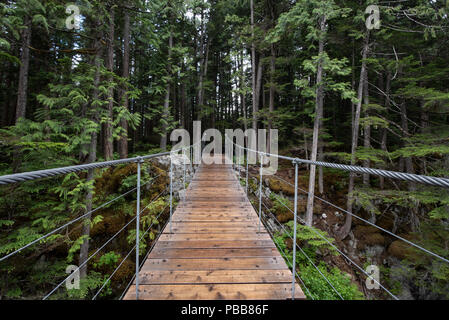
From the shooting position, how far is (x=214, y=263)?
6.56ft

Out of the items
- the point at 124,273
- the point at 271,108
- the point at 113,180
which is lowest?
the point at 124,273

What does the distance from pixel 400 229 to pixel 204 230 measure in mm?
9327

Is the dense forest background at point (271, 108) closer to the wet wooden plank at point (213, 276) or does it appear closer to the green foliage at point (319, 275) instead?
the green foliage at point (319, 275)

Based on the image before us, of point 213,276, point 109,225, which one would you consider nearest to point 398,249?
point 213,276

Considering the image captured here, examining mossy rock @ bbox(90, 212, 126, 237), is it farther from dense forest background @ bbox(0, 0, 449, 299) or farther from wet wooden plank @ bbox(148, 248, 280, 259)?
wet wooden plank @ bbox(148, 248, 280, 259)

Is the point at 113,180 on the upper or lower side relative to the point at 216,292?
upper

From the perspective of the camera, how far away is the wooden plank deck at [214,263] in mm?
1641

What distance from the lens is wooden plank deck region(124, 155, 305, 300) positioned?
1.64 m

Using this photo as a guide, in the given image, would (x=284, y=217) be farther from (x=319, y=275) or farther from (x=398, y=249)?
(x=398, y=249)

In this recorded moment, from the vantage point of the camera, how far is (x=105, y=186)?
6352 millimetres

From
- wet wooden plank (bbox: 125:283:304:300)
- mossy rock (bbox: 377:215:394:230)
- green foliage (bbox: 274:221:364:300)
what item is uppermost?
wet wooden plank (bbox: 125:283:304:300)

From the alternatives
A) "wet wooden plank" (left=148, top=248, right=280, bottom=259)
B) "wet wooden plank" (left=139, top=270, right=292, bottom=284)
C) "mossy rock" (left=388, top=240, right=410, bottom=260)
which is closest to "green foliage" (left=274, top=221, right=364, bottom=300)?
"wet wooden plank" (left=148, top=248, right=280, bottom=259)

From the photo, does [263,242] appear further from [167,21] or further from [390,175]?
[167,21]
